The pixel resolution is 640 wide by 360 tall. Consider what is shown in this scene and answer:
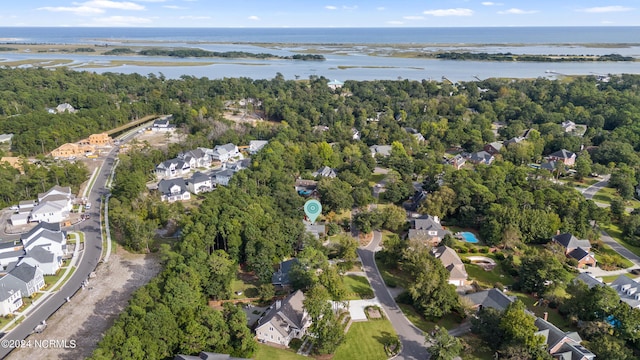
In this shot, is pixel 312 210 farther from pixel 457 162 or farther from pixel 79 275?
pixel 457 162

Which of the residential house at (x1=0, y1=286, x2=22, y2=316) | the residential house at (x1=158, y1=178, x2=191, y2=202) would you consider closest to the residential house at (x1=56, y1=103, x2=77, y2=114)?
the residential house at (x1=158, y1=178, x2=191, y2=202)

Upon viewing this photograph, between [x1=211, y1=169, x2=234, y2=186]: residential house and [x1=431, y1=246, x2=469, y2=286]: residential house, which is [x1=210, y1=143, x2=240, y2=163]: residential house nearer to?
[x1=211, y1=169, x2=234, y2=186]: residential house

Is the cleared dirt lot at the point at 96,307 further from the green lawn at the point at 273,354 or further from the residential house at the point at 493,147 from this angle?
the residential house at the point at 493,147

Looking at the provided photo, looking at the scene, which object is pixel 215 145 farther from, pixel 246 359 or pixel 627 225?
Result: pixel 627 225

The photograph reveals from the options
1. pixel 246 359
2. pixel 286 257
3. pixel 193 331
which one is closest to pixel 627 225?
pixel 286 257

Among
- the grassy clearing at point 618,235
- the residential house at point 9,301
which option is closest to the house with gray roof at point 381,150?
the grassy clearing at point 618,235
